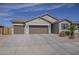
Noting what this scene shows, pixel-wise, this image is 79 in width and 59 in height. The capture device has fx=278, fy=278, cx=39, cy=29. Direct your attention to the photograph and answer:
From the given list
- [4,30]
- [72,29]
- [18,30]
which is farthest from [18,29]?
[72,29]

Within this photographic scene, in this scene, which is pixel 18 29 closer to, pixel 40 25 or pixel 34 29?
pixel 34 29

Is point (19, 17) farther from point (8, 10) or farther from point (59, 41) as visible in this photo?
point (59, 41)

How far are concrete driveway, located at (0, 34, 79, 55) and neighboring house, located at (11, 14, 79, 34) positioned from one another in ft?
0.65

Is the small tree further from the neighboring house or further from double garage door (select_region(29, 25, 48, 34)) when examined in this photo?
double garage door (select_region(29, 25, 48, 34))

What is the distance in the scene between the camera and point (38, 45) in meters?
8.53

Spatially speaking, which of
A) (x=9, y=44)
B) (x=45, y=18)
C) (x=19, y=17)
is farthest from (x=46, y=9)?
(x=9, y=44)

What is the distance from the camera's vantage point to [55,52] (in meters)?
8.45

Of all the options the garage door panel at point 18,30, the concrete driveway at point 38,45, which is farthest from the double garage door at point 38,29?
the garage door panel at point 18,30

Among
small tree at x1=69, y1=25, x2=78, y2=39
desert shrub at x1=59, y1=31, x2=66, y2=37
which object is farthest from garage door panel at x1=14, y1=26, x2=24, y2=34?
small tree at x1=69, y1=25, x2=78, y2=39

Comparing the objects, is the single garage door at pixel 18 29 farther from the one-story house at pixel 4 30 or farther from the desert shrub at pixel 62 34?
the desert shrub at pixel 62 34

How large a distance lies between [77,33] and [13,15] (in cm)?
207

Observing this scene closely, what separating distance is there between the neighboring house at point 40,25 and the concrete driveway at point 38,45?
20 cm

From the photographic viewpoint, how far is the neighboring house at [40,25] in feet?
28.4

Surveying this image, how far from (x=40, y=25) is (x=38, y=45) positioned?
0.72 m
